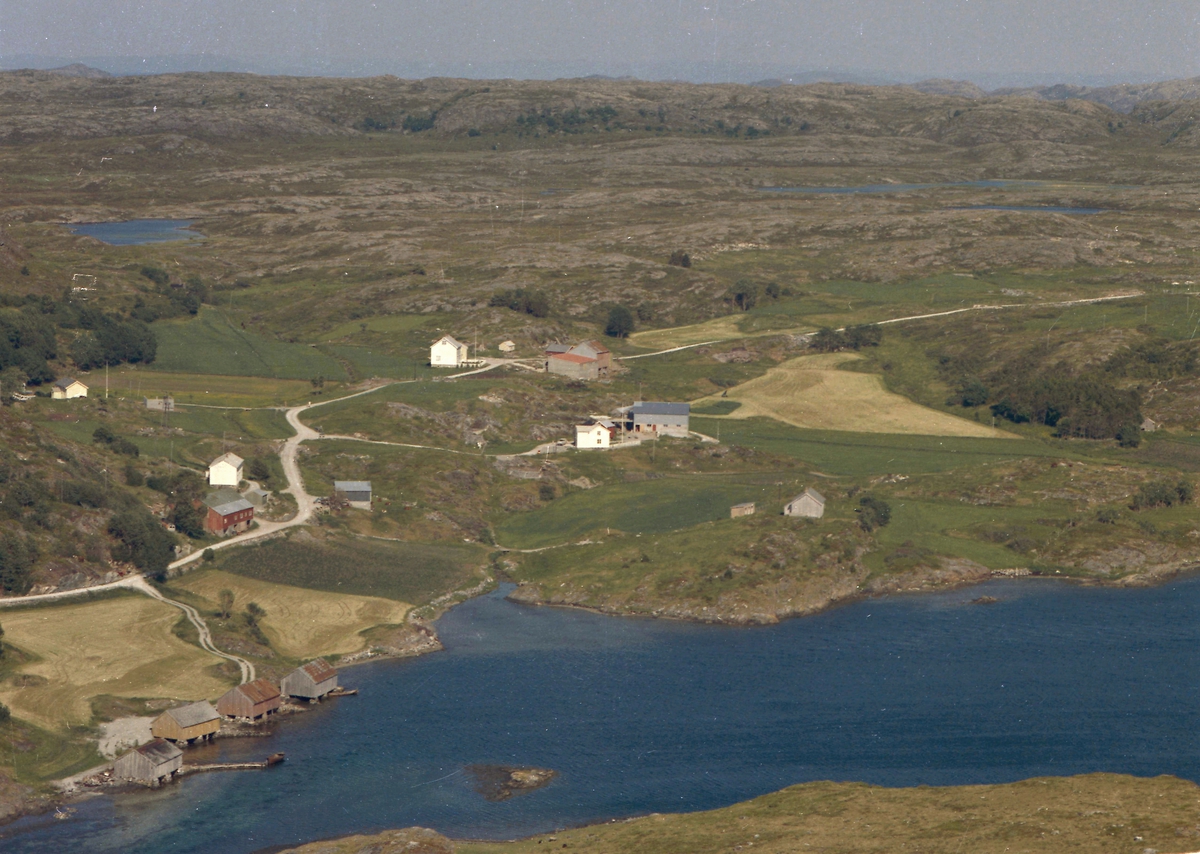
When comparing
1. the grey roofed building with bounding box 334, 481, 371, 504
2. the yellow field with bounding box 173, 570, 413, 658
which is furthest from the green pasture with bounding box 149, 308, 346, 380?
the yellow field with bounding box 173, 570, 413, 658

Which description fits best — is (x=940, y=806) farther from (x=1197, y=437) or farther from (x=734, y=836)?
(x=1197, y=437)

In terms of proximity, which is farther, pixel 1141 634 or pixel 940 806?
pixel 1141 634

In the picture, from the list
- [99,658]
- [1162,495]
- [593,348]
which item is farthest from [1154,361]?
[99,658]

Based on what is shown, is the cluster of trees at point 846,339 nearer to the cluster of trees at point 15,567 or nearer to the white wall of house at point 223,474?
the white wall of house at point 223,474

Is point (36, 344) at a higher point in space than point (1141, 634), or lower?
higher

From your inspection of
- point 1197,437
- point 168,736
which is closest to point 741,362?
point 1197,437

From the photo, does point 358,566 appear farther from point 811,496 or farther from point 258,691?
point 811,496

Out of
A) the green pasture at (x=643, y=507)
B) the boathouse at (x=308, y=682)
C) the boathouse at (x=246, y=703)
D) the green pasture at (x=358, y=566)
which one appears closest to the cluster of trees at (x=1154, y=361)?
the green pasture at (x=643, y=507)
